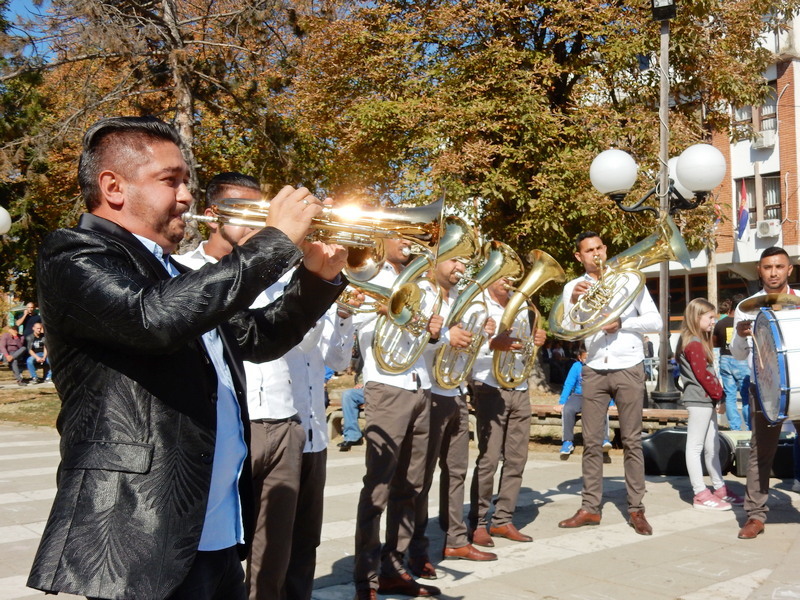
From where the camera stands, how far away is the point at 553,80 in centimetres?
1664

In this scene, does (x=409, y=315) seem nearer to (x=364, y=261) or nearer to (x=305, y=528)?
(x=364, y=261)

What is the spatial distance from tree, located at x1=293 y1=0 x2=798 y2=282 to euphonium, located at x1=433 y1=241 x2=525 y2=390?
836 cm

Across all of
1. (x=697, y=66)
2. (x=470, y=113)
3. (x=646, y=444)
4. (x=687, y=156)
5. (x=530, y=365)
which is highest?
(x=697, y=66)

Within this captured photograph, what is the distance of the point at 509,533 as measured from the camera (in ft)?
19.7

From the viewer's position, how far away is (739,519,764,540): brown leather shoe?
234 inches

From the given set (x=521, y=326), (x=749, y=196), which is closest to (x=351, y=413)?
(x=521, y=326)

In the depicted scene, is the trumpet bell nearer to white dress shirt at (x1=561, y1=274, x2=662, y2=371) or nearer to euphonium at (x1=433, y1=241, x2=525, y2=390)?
euphonium at (x1=433, y1=241, x2=525, y2=390)

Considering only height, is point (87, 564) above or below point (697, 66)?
below

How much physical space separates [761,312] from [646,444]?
3.16 meters

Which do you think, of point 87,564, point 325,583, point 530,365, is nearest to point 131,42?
point 530,365

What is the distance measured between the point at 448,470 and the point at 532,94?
10590 mm

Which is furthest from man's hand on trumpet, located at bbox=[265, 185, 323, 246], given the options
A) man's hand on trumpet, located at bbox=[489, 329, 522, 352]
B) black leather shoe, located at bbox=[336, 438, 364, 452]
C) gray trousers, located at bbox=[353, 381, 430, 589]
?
black leather shoe, located at bbox=[336, 438, 364, 452]

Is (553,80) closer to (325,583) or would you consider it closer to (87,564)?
(325,583)

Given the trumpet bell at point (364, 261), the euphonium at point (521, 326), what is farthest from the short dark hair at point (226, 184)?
the euphonium at point (521, 326)
